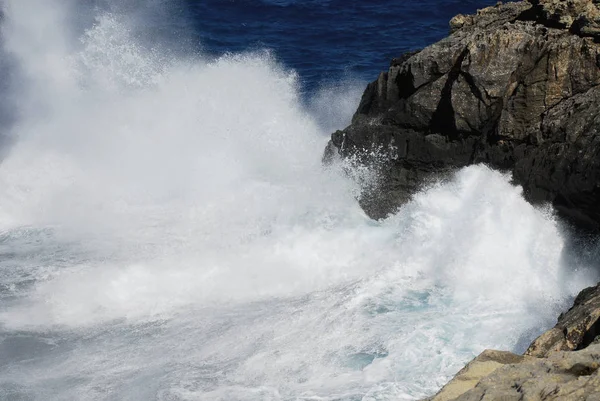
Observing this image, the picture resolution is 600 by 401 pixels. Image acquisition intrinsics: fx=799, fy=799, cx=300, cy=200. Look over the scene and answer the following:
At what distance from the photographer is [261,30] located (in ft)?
106

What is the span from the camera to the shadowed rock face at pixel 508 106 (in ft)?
52.0

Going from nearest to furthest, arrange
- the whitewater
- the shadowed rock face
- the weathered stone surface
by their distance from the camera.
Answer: the weathered stone surface, the whitewater, the shadowed rock face

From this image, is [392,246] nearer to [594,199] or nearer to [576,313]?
[594,199]

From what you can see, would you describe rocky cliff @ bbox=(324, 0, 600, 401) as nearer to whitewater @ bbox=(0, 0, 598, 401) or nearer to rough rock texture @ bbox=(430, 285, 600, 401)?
whitewater @ bbox=(0, 0, 598, 401)

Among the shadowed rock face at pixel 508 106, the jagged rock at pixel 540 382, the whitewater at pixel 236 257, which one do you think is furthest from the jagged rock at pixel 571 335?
the shadowed rock face at pixel 508 106

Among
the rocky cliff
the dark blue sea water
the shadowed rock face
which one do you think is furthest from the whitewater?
the dark blue sea water

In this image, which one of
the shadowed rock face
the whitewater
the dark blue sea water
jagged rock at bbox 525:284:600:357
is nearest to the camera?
jagged rock at bbox 525:284:600:357

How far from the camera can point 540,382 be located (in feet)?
26.0

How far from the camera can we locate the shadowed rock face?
15844 millimetres

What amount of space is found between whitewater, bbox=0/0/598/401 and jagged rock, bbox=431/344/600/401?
168 inches

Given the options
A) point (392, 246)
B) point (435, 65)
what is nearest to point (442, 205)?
point (392, 246)

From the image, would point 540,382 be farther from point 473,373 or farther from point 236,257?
point 236,257

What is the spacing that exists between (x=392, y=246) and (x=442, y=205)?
1.48 m

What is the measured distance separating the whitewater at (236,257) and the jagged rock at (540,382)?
426 cm
